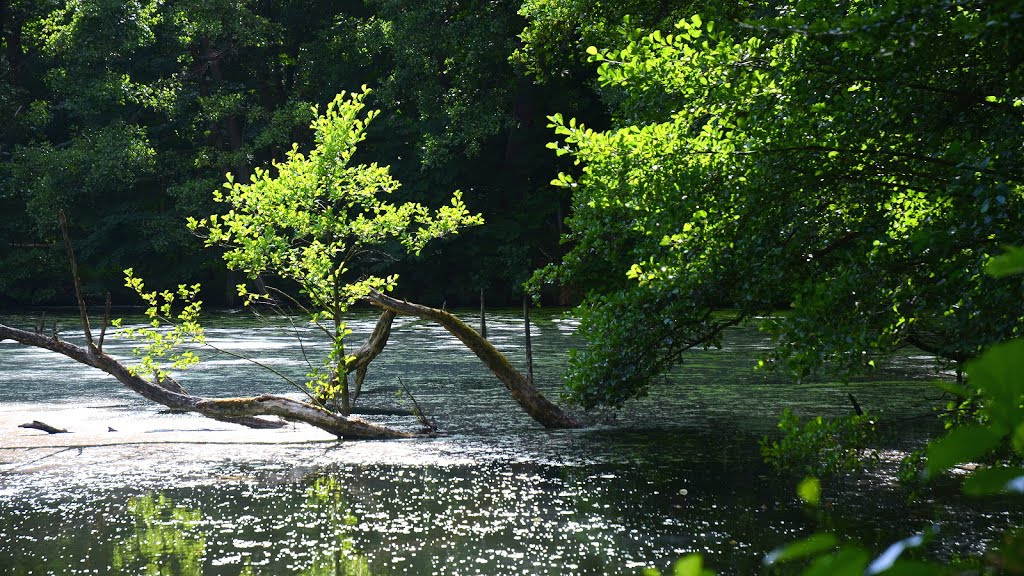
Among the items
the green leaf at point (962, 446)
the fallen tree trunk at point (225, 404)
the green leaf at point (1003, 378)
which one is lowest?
the fallen tree trunk at point (225, 404)

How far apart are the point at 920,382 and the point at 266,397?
9.44 metres

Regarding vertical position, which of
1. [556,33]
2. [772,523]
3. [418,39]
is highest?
[418,39]

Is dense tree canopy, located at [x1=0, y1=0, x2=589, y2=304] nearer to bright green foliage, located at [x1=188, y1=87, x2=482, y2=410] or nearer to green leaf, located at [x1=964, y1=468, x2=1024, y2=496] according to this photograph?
bright green foliage, located at [x1=188, y1=87, x2=482, y2=410]

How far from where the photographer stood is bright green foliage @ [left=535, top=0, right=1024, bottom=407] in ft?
20.9

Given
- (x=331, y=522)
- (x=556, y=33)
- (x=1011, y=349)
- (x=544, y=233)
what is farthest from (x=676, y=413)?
(x=544, y=233)

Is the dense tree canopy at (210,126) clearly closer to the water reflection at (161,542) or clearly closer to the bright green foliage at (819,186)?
the bright green foliage at (819,186)

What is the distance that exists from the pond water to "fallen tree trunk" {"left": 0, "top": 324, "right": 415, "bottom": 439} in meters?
0.28

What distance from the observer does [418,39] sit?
32.2 meters

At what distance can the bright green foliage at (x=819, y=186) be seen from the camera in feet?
20.9

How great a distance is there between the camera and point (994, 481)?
83 centimetres

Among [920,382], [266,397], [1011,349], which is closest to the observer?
[1011,349]

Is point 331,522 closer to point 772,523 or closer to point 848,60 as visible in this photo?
point 772,523

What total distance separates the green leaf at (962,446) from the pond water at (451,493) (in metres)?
5.20

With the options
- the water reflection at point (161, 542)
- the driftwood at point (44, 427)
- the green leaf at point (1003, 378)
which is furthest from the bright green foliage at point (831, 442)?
the driftwood at point (44, 427)
